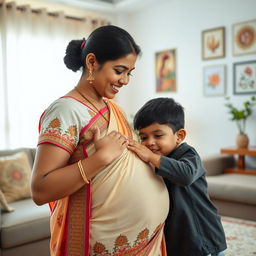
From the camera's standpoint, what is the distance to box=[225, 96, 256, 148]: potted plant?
3961mm

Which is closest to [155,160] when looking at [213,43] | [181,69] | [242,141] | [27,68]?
[242,141]

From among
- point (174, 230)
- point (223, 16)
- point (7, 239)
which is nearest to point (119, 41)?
point (174, 230)

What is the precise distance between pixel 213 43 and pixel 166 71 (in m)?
0.84

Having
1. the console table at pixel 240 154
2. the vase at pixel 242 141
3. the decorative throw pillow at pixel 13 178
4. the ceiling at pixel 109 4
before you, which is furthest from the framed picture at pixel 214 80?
the decorative throw pillow at pixel 13 178

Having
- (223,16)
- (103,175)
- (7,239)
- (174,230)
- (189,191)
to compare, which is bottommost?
(7,239)

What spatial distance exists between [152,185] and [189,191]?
0.19m

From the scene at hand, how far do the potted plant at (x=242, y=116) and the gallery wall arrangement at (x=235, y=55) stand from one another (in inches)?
6.8

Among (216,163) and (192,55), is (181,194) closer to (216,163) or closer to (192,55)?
(216,163)

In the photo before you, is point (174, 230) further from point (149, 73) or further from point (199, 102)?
point (149, 73)

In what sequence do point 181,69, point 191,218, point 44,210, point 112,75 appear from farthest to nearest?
point 181,69 → point 44,210 → point 191,218 → point 112,75

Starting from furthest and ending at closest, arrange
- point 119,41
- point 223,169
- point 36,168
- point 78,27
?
point 78,27 < point 223,169 < point 119,41 < point 36,168

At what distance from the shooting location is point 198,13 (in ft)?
15.3

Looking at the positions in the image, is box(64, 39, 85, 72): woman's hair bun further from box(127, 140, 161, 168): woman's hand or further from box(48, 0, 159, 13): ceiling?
box(48, 0, 159, 13): ceiling

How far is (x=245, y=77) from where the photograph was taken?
4.20 meters
